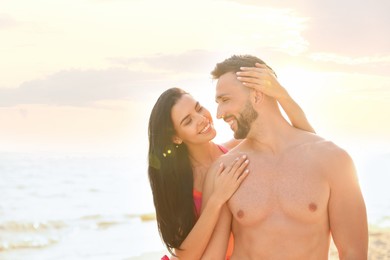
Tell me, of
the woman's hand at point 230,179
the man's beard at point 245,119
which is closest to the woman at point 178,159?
the woman's hand at point 230,179

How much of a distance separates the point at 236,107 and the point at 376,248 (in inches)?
320

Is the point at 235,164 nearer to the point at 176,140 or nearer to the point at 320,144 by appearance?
the point at 320,144

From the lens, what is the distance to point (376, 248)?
11.8 meters

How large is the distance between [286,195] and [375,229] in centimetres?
1094

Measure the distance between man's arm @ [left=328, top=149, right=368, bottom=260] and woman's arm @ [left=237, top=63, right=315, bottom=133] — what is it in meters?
0.65

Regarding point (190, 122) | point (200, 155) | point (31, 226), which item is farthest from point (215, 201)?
point (31, 226)

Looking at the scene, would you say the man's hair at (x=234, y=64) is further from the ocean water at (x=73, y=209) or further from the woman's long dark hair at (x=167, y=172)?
the ocean water at (x=73, y=209)

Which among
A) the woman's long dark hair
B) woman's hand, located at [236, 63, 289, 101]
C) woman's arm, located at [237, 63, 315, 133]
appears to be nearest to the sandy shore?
the woman's long dark hair

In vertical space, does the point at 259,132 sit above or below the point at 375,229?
above

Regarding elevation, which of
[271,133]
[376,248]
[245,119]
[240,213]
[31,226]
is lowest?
[31,226]

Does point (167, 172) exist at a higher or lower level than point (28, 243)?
higher

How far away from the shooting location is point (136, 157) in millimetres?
44500

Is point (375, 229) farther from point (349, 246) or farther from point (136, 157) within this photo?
point (136, 157)

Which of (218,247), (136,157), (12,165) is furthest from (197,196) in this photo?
A: (136,157)
